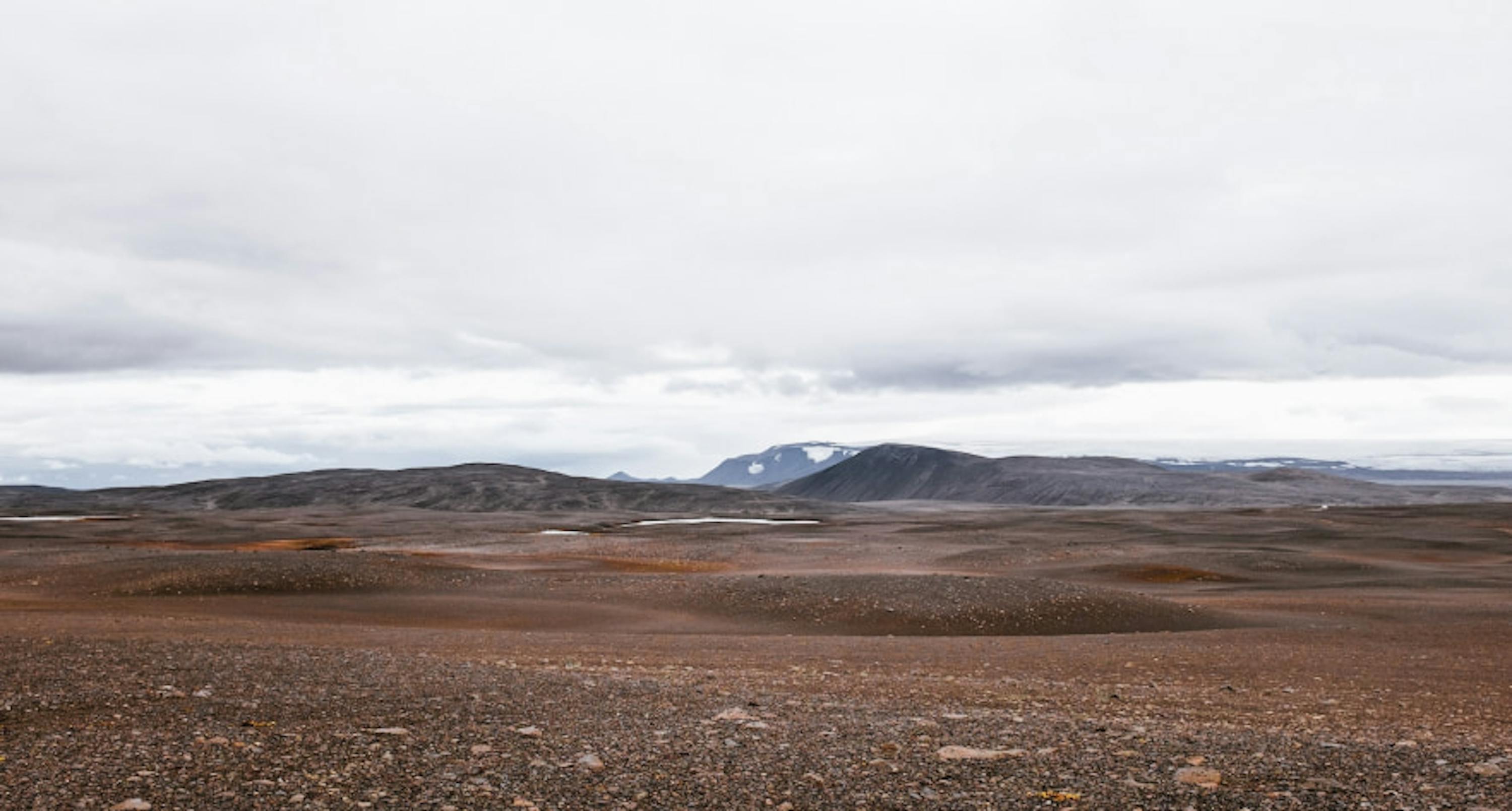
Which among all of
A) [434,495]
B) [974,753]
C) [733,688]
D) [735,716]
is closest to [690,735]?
[735,716]

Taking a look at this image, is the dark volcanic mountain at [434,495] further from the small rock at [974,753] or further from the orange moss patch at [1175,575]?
the small rock at [974,753]

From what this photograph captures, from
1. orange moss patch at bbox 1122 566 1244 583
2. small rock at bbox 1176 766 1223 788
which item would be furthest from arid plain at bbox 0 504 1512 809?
orange moss patch at bbox 1122 566 1244 583

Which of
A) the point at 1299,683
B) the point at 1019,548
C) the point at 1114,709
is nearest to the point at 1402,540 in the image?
the point at 1019,548

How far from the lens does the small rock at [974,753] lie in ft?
28.5

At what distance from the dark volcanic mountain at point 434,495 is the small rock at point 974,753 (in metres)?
137

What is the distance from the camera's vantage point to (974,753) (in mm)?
8820

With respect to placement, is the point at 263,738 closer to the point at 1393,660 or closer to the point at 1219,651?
the point at 1219,651

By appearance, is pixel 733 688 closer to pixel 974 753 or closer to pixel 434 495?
pixel 974 753

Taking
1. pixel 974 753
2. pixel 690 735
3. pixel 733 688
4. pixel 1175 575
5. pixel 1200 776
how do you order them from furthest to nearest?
pixel 1175 575, pixel 733 688, pixel 690 735, pixel 974 753, pixel 1200 776

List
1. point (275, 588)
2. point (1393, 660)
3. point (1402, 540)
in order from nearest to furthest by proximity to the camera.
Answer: point (1393, 660)
point (275, 588)
point (1402, 540)

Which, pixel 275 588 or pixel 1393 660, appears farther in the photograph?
pixel 275 588

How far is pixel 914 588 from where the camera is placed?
28047 millimetres

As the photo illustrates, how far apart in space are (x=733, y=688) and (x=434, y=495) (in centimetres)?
16761

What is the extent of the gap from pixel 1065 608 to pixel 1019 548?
2719 centimetres
